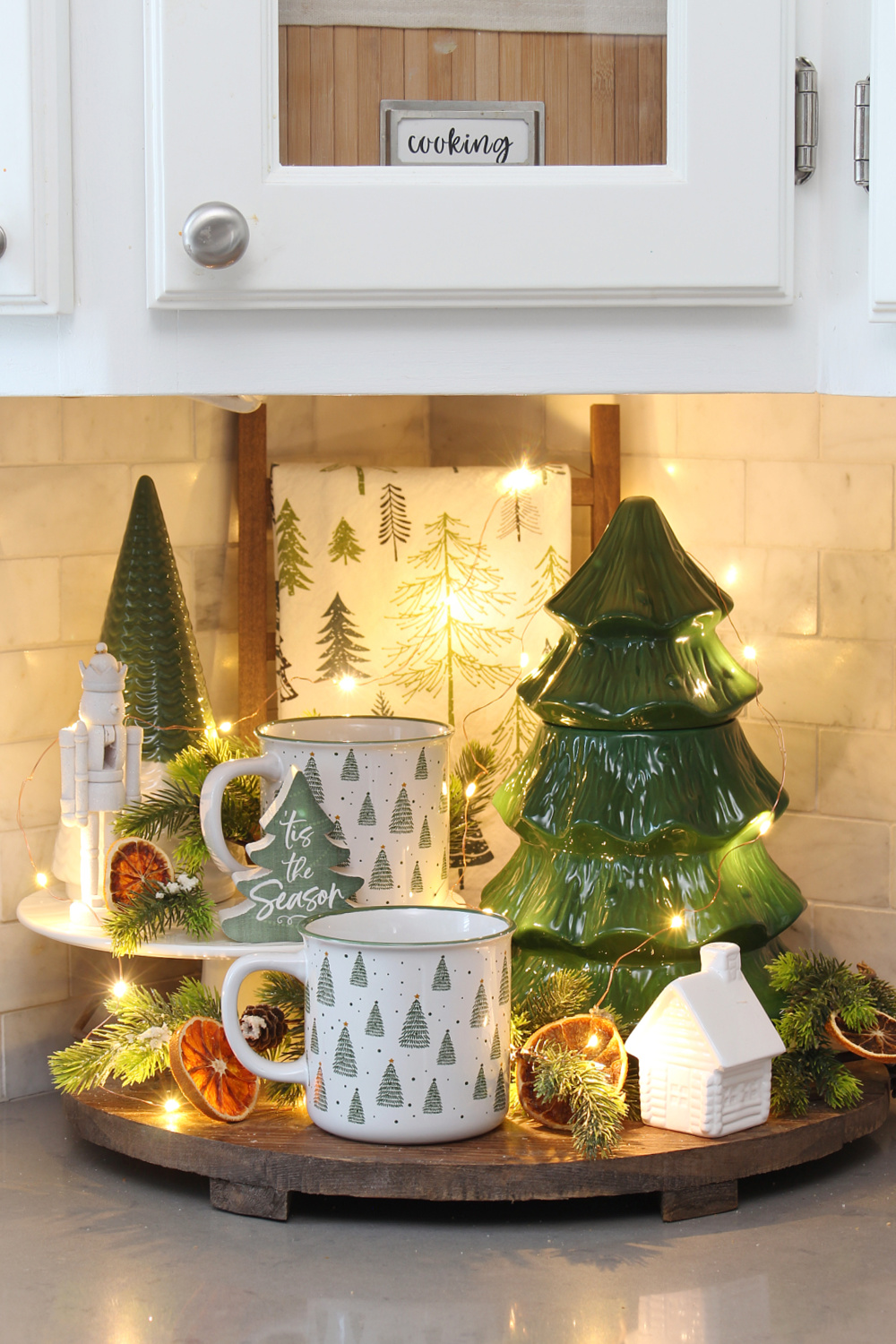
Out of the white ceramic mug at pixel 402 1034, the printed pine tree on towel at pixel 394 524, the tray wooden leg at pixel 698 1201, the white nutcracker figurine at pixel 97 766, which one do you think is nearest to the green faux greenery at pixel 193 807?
the white nutcracker figurine at pixel 97 766

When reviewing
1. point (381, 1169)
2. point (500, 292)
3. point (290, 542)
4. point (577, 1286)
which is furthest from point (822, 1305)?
point (290, 542)

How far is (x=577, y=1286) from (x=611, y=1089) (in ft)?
0.38

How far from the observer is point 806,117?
0.55 metres

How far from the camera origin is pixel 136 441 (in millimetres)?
1114

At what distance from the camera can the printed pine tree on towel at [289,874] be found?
36.0 inches

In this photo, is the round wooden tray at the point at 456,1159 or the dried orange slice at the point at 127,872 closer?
the round wooden tray at the point at 456,1159

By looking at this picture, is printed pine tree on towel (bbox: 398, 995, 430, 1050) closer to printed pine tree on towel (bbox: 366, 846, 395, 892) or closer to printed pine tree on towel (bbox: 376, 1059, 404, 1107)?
printed pine tree on towel (bbox: 376, 1059, 404, 1107)

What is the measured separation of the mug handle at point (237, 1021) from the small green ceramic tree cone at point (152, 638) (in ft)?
0.65

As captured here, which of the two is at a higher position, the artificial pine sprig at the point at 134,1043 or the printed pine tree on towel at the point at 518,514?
the printed pine tree on towel at the point at 518,514

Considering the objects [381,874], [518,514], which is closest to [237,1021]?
[381,874]

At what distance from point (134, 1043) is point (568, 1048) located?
0.88 feet

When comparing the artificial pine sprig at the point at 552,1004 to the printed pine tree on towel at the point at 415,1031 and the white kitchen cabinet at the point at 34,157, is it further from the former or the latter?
the white kitchen cabinet at the point at 34,157

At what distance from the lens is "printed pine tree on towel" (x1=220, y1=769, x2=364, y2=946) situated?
91cm

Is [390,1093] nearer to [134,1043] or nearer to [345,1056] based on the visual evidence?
[345,1056]
